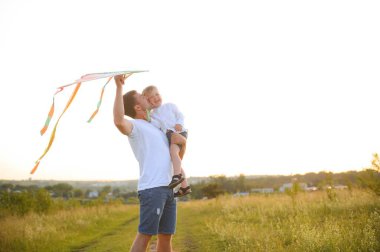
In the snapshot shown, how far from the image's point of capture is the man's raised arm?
3.32 metres

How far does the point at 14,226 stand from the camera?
11289mm

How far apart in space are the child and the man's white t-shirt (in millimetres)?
80

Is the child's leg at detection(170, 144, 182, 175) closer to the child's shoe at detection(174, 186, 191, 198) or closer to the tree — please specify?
the child's shoe at detection(174, 186, 191, 198)

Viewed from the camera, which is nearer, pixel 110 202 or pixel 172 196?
pixel 172 196

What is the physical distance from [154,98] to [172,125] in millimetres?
341

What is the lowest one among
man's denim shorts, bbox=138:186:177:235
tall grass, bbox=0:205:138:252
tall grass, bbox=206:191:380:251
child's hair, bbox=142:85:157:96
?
tall grass, bbox=0:205:138:252

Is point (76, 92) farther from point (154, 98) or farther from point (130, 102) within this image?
point (154, 98)

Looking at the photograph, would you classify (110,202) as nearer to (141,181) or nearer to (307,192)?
(307,192)

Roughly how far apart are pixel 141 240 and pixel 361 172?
8.74m

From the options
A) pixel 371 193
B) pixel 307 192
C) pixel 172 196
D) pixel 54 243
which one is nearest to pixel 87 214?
pixel 54 243

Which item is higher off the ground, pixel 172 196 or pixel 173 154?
pixel 173 154

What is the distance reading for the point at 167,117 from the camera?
407cm

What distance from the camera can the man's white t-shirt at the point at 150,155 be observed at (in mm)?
3553

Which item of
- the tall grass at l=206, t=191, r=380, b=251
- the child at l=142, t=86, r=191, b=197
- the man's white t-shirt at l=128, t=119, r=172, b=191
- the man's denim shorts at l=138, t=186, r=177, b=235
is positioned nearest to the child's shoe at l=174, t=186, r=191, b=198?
the child at l=142, t=86, r=191, b=197
